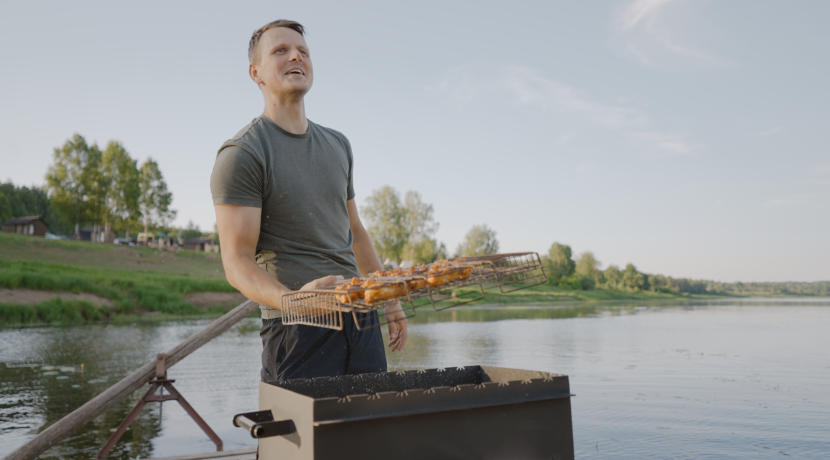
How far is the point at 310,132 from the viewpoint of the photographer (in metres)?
2.81

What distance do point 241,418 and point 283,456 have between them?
0.24m

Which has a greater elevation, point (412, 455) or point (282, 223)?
point (282, 223)

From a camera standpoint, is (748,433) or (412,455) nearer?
(412,455)

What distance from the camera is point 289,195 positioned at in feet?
8.40

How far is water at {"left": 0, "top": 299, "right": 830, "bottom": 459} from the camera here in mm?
7387

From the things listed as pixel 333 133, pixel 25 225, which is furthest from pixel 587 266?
pixel 333 133

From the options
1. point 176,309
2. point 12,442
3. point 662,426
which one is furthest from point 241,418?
point 176,309

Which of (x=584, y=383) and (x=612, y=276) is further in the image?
(x=612, y=276)

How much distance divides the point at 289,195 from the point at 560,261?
9029 centimetres

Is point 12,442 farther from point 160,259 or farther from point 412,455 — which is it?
point 160,259

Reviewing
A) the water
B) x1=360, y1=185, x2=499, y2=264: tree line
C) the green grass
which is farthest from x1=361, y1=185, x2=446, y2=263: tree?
the water

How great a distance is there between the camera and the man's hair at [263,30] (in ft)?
9.01

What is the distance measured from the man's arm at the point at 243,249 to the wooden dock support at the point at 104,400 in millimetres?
3163

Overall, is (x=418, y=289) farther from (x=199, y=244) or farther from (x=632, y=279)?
(x=632, y=279)
